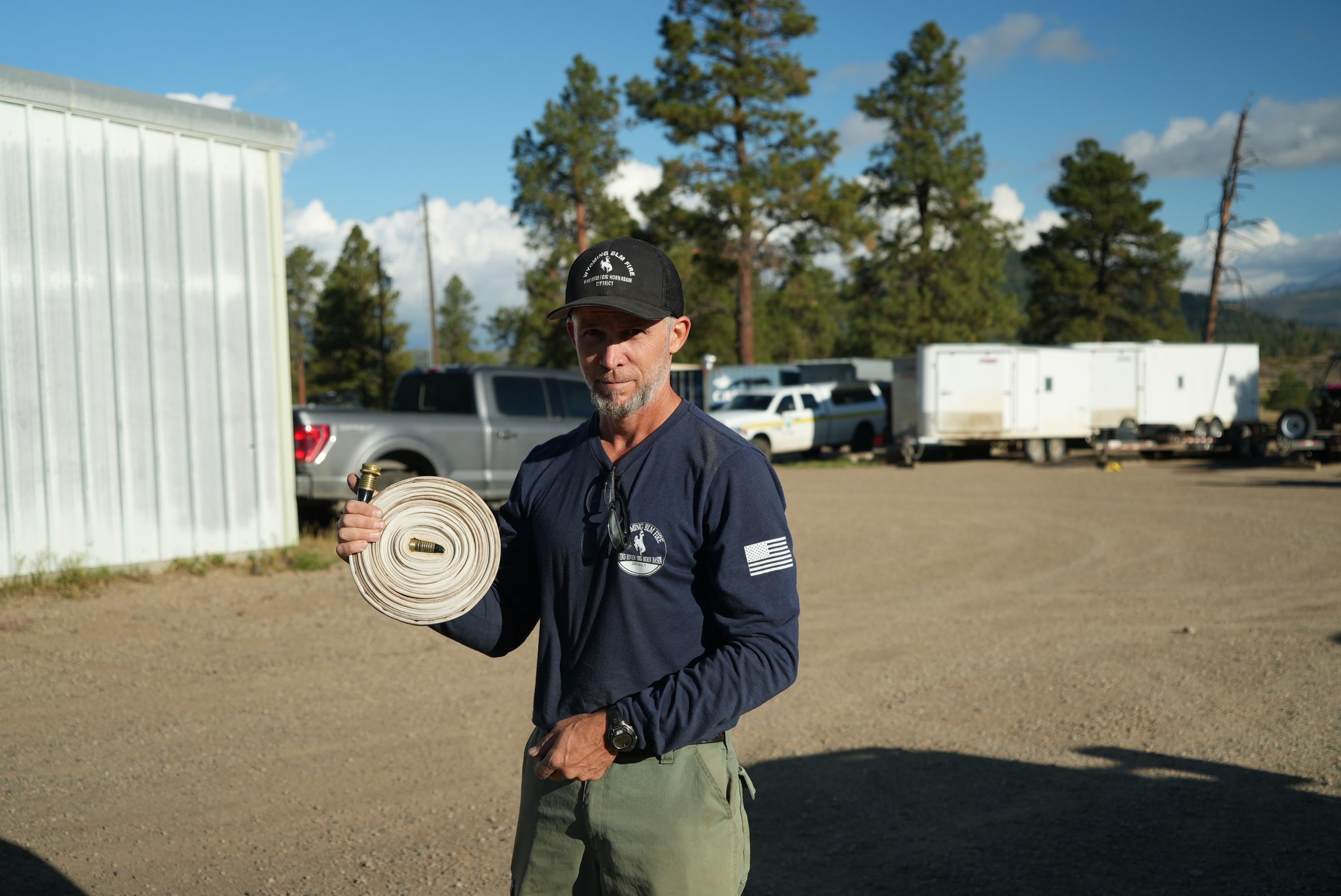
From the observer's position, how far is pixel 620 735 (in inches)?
80.5

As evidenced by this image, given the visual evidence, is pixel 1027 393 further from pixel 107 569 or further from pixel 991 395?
pixel 107 569

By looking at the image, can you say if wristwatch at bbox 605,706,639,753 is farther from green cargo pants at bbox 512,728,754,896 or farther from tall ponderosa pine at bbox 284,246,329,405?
tall ponderosa pine at bbox 284,246,329,405

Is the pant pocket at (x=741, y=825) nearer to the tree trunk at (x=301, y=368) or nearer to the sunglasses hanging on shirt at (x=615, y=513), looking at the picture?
the sunglasses hanging on shirt at (x=615, y=513)

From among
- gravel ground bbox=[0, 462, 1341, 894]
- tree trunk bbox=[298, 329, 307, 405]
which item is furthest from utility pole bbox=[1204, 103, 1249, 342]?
tree trunk bbox=[298, 329, 307, 405]

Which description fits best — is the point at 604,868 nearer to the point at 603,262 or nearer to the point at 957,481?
the point at 603,262

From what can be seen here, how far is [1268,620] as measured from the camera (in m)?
8.27

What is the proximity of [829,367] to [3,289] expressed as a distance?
29.5 m

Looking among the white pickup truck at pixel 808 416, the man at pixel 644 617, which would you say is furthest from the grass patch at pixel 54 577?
the white pickup truck at pixel 808 416

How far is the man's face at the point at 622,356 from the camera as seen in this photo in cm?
226

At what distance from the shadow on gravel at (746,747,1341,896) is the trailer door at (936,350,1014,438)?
19.1 m

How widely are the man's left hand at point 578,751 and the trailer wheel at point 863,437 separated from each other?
25.4 metres

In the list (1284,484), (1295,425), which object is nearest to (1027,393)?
(1295,425)

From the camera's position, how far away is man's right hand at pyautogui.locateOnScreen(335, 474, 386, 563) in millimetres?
2203

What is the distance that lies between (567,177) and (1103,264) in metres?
23.9
